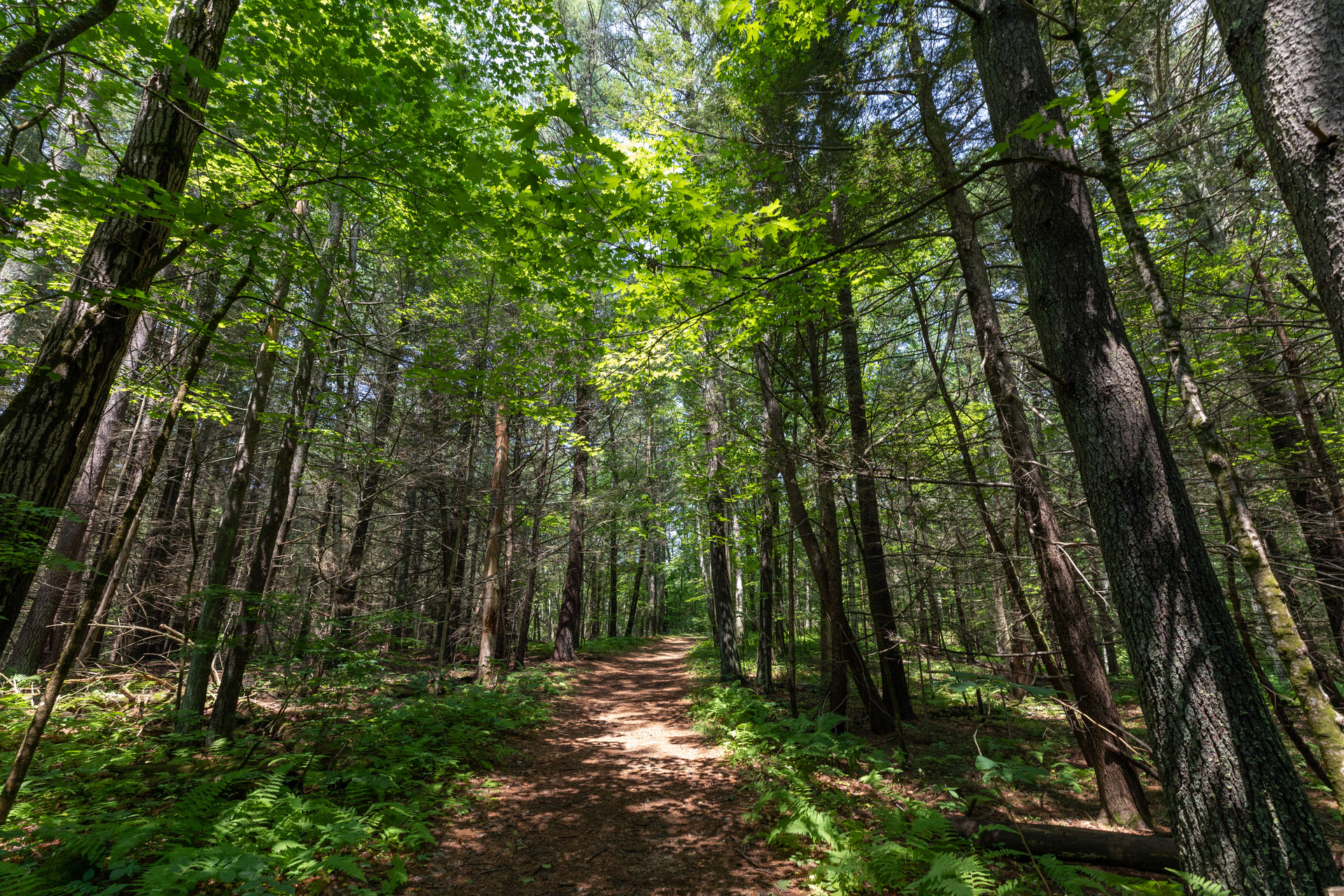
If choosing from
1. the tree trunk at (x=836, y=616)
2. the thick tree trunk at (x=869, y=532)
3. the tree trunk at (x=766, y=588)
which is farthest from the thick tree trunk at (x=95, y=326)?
the tree trunk at (x=766, y=588)

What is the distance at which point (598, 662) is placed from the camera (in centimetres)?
1623

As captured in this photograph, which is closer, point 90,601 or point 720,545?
point 90,601

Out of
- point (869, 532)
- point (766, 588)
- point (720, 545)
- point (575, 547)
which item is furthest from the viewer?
point (575, 547)

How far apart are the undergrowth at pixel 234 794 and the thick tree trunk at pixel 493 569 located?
2.86 m

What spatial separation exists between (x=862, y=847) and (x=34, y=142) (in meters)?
22.8

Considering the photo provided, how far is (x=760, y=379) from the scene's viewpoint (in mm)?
8914

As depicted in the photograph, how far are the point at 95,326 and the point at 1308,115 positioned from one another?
21.0 feet

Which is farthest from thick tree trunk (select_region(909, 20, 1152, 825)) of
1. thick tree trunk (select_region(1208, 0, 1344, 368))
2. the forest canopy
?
thick tree trunk (select_region(1208, 0, 1344, 368))

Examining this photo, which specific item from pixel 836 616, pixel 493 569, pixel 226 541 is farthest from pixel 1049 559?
pixel 493 569

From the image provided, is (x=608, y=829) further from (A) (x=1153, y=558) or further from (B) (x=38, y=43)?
(B) (x=38, y=43)

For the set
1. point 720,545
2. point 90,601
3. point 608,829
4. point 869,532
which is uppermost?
point 720,545

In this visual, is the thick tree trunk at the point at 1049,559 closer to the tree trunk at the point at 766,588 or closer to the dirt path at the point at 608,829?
the dirt path at the point at 608,829

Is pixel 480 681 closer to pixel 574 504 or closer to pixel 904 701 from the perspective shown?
pixel 574 504

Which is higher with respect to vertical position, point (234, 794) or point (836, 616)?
point (836, 616)
